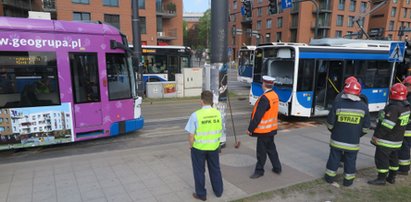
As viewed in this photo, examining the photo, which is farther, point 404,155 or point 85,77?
point 85,77

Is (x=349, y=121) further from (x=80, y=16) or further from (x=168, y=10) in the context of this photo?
(x=168, y=10)

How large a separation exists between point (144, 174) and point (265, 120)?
8.09 ft

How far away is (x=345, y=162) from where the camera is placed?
4.68 metres

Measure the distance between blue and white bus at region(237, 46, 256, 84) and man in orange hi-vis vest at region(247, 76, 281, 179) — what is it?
17605 mm

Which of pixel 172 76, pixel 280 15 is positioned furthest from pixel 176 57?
pixel 280 15

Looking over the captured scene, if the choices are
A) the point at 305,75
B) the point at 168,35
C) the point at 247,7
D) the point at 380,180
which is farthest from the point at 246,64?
the point at 168,35

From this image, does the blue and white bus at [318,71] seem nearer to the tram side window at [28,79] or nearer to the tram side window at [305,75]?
the tram side window at [305,75]

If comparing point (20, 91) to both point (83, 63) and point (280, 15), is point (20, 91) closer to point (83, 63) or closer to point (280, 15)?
point (83, 63)

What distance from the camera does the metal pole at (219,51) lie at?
5.92 meters

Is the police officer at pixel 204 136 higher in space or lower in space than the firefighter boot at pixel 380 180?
higher

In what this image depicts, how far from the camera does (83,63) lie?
7027 mm

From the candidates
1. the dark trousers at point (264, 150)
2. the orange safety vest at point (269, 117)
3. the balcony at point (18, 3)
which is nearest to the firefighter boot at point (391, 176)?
the dark trousers at point (264, 150)

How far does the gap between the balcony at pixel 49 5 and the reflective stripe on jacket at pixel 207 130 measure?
1373 inches

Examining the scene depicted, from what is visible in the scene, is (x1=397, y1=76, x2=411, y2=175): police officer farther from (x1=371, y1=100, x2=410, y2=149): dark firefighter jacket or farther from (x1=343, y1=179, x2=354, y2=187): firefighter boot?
(x1=343, y1=179, x2=354, y2=187): firefighter boot
